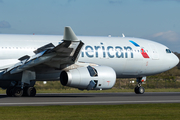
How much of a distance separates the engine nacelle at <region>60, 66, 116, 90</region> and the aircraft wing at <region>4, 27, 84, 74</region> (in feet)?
2.90

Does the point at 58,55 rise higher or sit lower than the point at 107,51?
lower

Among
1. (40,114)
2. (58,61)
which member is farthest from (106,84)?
(40,114)

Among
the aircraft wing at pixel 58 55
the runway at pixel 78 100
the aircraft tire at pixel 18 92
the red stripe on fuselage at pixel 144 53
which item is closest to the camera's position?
the runway at pixel 78 100

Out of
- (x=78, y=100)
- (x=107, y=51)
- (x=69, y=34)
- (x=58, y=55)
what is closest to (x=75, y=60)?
(x=58, y=55)

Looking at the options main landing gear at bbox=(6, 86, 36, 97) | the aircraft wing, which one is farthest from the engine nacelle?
main landing gear at bbox=(6, 86, 36, 97)

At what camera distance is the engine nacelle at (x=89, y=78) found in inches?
782

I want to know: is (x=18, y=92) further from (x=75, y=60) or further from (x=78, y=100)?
(x=78, y=100)

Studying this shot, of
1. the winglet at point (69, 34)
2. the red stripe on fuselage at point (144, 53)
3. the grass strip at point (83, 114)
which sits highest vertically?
the red stripe on fuselage at point (144, 53)

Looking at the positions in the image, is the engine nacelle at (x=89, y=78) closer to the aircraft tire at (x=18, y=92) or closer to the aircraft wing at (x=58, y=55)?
the aircraft wing at (x=58, y=55)

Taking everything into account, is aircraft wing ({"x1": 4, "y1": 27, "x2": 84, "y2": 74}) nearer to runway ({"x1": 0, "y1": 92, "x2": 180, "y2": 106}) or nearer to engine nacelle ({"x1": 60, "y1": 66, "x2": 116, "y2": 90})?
engine nacelle ({"x1": 60, "y1": 66, "x2": 116, "y2": 90})

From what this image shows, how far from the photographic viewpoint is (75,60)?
20438 millimetres

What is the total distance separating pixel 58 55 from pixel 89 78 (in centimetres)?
236

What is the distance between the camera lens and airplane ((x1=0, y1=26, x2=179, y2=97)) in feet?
64.9

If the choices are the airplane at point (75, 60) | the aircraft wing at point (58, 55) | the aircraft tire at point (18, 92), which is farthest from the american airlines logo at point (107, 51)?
the aircraft tire at point (18, 92)
